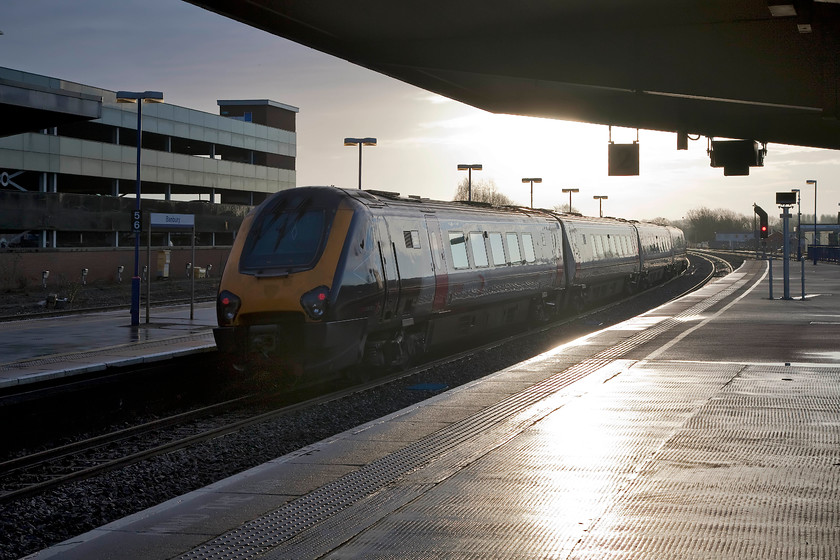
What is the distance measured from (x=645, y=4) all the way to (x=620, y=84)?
3.35m

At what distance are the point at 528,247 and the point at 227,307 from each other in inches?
411

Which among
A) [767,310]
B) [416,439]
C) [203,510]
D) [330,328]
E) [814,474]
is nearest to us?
[203,510]

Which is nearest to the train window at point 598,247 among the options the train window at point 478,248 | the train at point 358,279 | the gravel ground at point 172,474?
the train at point 358,279

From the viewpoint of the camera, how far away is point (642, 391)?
1223 centimetres

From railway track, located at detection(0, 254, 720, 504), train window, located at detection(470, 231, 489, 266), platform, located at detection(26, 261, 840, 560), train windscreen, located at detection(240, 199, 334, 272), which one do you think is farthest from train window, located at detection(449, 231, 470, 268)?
platform, located at detection(26, 261, 840, 560)

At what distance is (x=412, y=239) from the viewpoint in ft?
54.8

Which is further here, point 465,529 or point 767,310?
point 767,310

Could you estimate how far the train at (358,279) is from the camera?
1403 centimetres

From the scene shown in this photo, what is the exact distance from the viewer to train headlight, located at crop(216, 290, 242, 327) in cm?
1449

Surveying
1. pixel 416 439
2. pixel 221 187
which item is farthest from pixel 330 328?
pixel 221 187

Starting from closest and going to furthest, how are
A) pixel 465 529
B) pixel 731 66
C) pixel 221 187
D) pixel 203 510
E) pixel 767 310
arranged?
pixel 465 529 → pixel 203 510 → pixel 731 66 → pixel 767 310 → pixel 221 187

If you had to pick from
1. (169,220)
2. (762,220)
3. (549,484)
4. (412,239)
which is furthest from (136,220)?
(762,220)

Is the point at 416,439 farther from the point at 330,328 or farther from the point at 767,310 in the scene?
the point at 767,310

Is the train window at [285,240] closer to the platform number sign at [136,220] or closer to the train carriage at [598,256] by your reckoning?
the platform number sign at [136,220]
